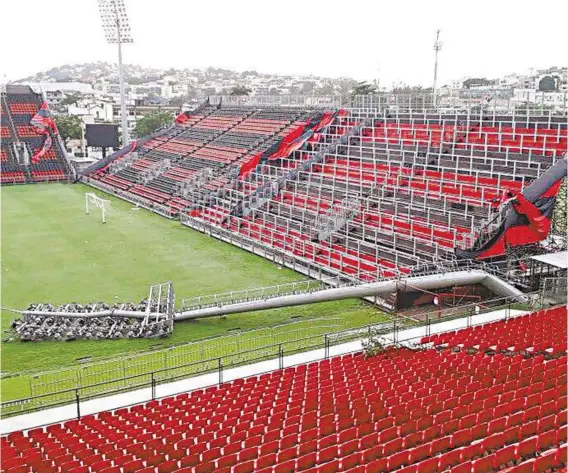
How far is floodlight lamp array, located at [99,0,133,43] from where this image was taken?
182ft

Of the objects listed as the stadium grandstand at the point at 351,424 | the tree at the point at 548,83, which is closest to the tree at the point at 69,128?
the tree at the point at 548,83

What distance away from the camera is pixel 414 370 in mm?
13391

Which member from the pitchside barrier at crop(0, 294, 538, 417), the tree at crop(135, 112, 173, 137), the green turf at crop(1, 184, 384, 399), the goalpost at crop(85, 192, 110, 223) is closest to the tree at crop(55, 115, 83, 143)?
the tree at crop(135, 112, 173, 137)

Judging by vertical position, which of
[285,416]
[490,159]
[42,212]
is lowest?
[42,212]

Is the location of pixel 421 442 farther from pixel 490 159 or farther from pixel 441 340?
pixel 490 159

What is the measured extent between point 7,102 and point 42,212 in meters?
29.4

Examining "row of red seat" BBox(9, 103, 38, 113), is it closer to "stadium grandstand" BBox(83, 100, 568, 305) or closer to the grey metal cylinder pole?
"stadium grandstand" BBox(83, 100, 568, 305)

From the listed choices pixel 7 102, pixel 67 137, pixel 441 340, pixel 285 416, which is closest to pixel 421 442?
pixel 285 416

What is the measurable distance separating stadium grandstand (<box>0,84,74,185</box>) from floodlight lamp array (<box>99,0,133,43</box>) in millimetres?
10844

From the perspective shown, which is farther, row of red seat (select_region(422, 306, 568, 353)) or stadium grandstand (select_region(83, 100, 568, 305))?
stadium grandstand (select_region(83, 100, 568, 305))

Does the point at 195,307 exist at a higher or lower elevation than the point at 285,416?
lower

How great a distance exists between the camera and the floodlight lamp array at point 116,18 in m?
55.5

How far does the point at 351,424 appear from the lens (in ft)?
34.6

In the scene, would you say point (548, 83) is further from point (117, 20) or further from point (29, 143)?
point (29, 143)
